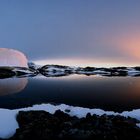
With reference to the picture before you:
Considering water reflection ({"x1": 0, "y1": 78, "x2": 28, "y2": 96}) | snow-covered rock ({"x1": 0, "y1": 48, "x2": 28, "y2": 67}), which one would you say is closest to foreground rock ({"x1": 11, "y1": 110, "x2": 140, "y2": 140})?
water reflection ({"x1": 0, "y1": 78, "x2": 28, "y2": 96})

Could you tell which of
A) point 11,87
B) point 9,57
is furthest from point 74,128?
point 9,57

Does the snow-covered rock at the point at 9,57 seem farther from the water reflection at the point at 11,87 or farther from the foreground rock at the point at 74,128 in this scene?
the foreground rock at the point at 74,128

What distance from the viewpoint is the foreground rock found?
17656 millimetres

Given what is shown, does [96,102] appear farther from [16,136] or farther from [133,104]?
[16,136]

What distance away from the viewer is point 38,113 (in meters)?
21.8

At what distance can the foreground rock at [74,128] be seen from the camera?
1766 cm

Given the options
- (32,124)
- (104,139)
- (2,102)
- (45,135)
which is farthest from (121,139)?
(2,102)

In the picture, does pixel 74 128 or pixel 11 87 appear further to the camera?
pixel 11 87

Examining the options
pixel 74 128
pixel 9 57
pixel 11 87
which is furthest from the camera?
pixel 9 57

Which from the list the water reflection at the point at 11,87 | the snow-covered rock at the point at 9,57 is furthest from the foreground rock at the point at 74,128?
the snow-covered rock at the point at 9,57

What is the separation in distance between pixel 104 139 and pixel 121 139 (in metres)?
0.99

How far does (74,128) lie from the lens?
18.5 metres

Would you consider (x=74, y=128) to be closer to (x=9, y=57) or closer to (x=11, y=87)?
(x=11, y=87)

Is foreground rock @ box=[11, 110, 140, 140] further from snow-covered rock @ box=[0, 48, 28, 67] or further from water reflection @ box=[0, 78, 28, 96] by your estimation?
snow-covered rock @ box=[0, 48, 28, 67]
